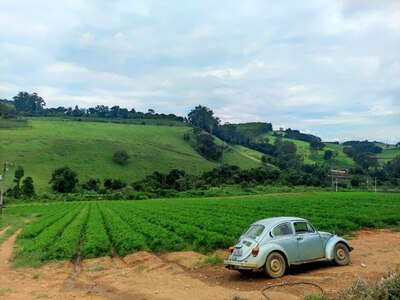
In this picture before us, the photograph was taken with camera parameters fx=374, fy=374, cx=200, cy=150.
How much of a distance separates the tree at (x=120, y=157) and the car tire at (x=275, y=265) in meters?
102

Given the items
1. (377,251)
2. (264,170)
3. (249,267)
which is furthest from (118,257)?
(264,170)

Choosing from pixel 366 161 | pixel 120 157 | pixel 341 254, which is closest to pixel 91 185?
pixel 120 157

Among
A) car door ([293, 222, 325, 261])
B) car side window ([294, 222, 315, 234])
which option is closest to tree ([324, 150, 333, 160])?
car side window ([294, 222, 315, 234])

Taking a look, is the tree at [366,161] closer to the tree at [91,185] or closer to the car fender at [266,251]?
the tree at [91,185]

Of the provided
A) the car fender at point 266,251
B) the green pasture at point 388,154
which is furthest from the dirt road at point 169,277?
the green pasture at point 388,154

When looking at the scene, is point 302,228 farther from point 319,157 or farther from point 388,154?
point 388,154

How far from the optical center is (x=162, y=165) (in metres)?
117

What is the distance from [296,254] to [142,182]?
8313 cm

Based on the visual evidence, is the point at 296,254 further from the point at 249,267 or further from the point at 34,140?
the point at 34,140

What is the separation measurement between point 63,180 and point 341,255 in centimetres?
8542

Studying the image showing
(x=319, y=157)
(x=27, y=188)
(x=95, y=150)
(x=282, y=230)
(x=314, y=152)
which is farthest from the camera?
(x=314, y=152)

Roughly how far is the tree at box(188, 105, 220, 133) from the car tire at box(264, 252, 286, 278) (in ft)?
576

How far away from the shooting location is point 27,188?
279ft

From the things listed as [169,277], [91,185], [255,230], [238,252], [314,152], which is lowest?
[91,185]
